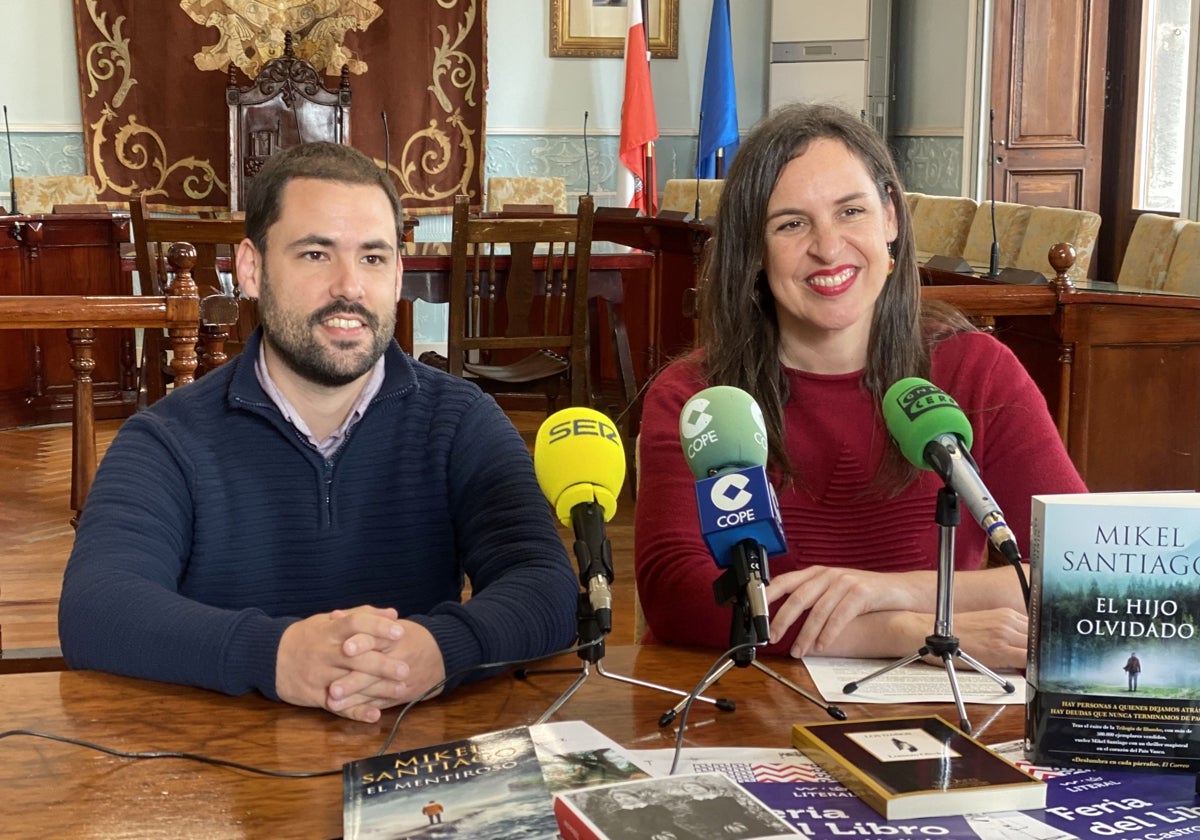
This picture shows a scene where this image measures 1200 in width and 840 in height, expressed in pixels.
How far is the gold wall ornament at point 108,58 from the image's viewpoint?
7766 mm

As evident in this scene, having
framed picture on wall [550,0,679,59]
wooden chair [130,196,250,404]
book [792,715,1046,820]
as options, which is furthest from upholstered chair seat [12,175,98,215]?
book [792,715,1046,820]

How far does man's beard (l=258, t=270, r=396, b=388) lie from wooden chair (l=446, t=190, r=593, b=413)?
106 inches

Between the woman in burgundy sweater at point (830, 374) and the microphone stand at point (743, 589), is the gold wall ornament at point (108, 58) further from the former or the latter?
the microphone stand at point (743, 589)

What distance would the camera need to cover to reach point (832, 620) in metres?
1.49

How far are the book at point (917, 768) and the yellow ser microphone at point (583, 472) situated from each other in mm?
231

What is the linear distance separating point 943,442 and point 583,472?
1.03 feet

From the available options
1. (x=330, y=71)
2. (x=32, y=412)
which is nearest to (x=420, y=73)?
(x=330, y=71)

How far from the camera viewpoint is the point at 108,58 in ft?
25.6

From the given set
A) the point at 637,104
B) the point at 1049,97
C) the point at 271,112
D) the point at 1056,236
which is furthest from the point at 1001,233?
the point at 271,112

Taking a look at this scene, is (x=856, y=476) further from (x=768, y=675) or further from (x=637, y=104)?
(x=637, y=104)

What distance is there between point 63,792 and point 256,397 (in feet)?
2.21

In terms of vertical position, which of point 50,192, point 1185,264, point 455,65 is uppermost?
point 455,65

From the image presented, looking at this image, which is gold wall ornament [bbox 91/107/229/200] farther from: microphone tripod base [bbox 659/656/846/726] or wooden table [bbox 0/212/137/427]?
microphone tripod base [bbox 659/656/846/726]

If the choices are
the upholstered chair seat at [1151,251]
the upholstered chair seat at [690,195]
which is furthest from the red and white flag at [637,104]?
the upholstered chair seat at [1151,251]
